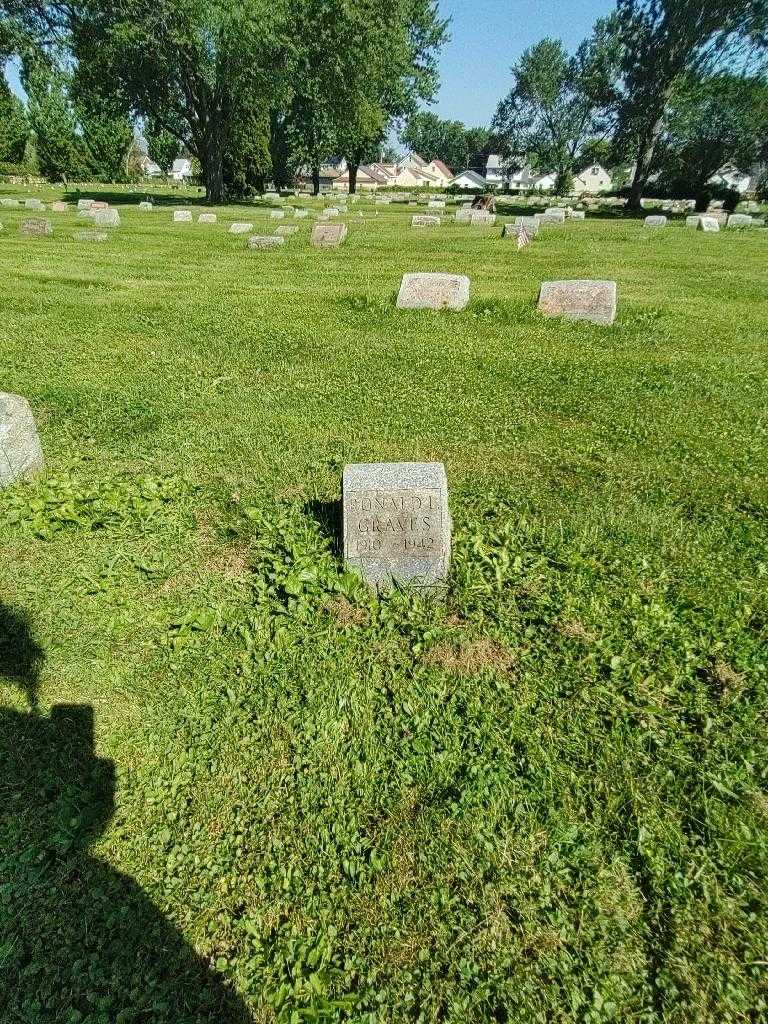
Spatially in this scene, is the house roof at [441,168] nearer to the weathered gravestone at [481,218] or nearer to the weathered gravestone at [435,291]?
the weathered gravestone at [481,218]

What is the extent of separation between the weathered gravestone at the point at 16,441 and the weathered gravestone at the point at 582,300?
8.38m

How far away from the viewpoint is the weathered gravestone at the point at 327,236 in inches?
739

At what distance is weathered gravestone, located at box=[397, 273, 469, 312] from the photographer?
1052 centimetres

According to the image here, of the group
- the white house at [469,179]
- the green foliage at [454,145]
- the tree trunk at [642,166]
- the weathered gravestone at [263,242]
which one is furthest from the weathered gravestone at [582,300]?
the green foliage at [454,145]

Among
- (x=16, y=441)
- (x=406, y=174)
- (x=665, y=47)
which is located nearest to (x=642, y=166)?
(x=665, y=47)

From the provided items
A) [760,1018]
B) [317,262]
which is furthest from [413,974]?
[317,262]

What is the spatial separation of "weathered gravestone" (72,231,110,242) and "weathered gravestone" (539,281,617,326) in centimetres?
1576

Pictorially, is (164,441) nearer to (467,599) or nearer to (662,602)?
(467,599)

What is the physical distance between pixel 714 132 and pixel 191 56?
141ft

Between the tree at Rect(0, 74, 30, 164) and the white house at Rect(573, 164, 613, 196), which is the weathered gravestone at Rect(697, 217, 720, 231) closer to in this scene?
the tree at Rect(0, 74, 30, 164)

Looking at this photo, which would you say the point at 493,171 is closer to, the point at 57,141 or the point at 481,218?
the point at 57,141

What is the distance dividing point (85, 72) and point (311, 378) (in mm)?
36153

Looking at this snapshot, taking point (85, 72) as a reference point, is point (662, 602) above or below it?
below

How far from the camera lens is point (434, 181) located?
125 metres
